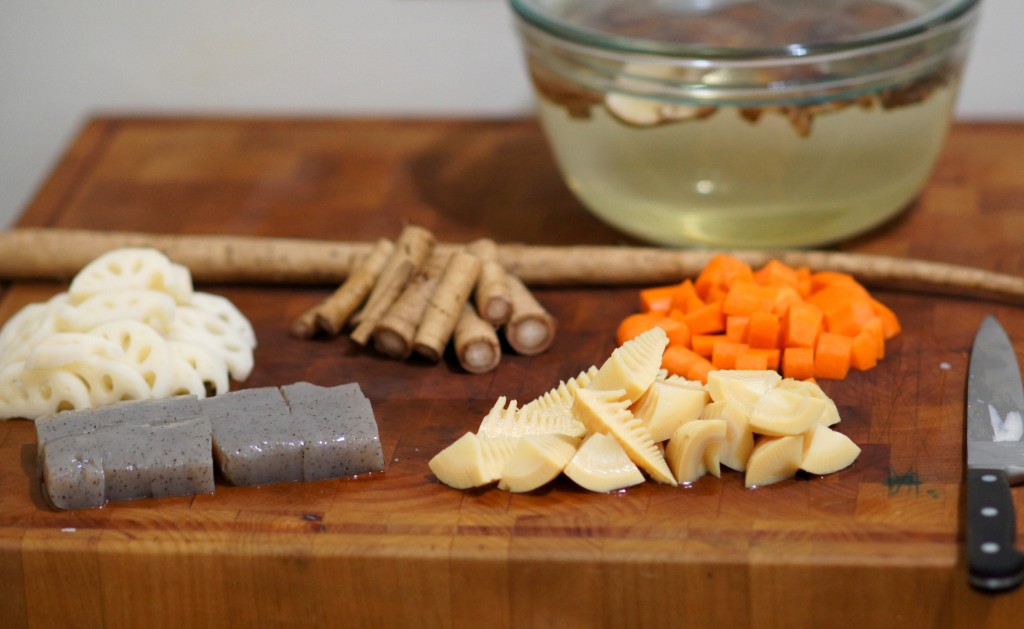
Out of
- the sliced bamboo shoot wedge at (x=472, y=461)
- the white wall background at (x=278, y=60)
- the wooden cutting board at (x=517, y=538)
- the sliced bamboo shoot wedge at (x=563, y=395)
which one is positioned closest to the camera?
the wooden cutting board at (x=517, y=538)

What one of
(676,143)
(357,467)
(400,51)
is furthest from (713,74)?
(400,51)

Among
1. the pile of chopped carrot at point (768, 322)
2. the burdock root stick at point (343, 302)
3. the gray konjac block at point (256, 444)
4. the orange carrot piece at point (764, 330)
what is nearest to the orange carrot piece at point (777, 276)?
the pile of chopped carrot at point (768, 322)

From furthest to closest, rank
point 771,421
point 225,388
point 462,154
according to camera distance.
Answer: point 462,154, point 225,388, point 771,421

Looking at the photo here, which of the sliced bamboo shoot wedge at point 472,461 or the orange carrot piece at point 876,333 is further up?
the sliced bamboo shoot wedge at point 472,461

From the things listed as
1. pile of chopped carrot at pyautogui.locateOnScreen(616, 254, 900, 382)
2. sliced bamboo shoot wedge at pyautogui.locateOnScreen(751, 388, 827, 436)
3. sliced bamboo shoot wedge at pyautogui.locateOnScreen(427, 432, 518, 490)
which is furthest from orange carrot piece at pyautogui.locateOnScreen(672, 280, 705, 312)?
sliced bamboo shoot wedge at pyautogui.locateOnScreen(427, 432, 518, 490)

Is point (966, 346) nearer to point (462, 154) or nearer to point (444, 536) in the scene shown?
point (444, 536)

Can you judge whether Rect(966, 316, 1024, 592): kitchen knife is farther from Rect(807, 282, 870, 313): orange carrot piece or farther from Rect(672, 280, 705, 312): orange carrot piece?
Rect(672, 280, 705, 312): orange carrot piece

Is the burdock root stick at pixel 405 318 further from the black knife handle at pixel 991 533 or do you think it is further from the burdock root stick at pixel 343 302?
the black knife handle at pixel 991 533

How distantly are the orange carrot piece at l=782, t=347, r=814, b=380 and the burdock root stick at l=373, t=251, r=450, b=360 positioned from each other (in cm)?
54

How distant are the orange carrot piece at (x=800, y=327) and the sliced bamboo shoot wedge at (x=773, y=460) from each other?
0.83ft

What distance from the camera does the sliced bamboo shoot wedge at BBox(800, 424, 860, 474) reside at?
5.16ft

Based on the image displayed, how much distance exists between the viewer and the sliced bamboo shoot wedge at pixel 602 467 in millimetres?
1555

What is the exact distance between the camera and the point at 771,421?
5.12 ft

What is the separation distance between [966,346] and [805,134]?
0.39 meters
